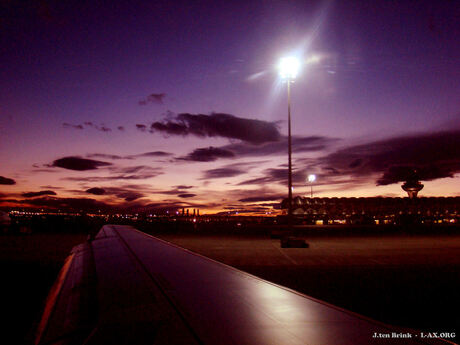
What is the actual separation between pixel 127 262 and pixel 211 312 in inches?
159

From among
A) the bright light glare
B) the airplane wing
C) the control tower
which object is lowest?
the airplane wing

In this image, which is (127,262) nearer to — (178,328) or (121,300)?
(121,300)

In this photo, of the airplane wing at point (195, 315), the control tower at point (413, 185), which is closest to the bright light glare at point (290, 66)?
the airplane wing at point (195, 315)

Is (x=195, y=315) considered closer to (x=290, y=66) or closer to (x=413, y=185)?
(x=290, y=66)

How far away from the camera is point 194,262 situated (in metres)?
7.23

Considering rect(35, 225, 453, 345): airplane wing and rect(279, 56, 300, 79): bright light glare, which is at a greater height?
rect(279, 56, 300, 79): bright light glare

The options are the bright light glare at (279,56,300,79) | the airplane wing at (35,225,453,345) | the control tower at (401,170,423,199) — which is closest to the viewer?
the airplane wing at (35,225,453,345)

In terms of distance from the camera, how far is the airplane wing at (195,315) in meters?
2.67

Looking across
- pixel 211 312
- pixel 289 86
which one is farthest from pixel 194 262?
pixel 289 86

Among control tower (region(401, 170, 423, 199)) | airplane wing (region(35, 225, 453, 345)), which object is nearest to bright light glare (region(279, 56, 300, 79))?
airplane wing (region(35, 225, 453, 345))

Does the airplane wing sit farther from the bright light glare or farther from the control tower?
the control tower

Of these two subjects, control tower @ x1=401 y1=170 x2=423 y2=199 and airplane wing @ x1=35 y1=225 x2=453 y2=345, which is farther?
control tower @ x1=401 y1=170 x2=423 y2=199

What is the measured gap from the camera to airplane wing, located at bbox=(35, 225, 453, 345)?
2.67 metres

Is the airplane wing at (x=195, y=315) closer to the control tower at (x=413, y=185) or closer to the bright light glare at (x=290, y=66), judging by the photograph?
the bright light glare at (x=290, y=66)
